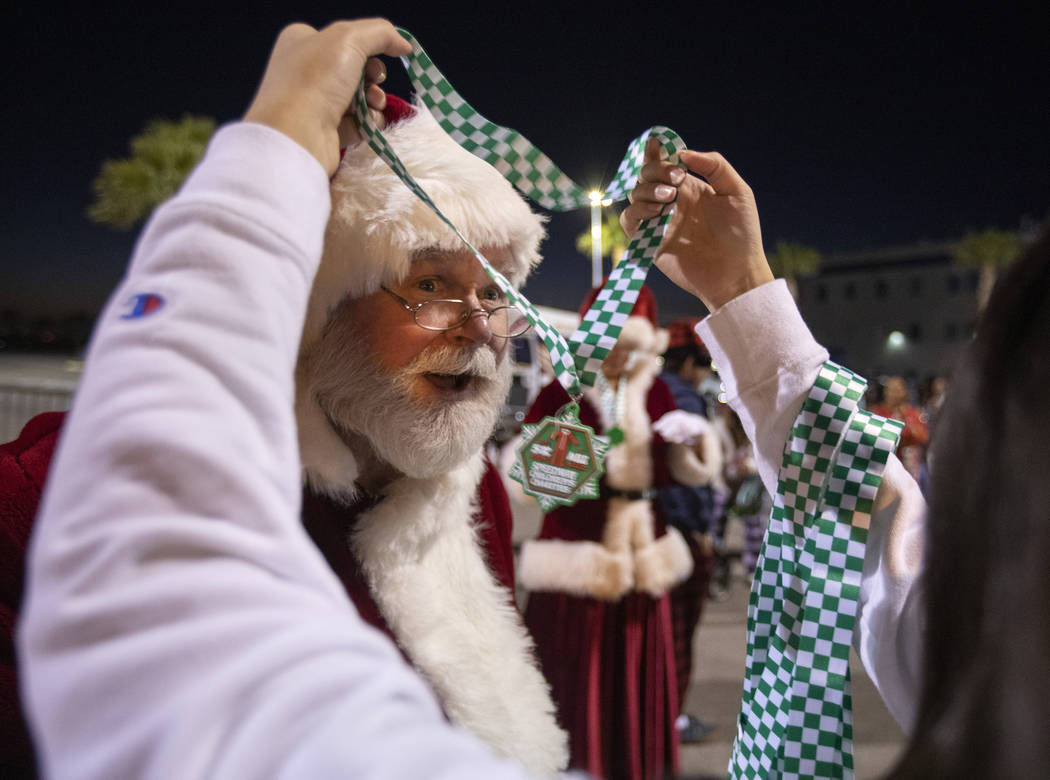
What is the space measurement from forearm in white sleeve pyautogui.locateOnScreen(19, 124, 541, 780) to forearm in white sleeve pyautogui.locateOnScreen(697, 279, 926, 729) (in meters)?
0.82

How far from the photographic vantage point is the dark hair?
0.49 meters

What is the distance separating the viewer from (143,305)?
53cm

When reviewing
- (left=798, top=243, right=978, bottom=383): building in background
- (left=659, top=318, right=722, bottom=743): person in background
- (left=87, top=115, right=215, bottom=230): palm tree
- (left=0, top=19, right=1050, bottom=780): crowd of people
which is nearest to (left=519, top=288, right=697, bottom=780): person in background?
(left=659, top=318, right=722, bottom=743): person in background

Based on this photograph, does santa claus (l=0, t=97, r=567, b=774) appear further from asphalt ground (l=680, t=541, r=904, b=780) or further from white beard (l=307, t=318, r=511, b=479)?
asphalt ground (l=680, t=541, r=904, b=780)

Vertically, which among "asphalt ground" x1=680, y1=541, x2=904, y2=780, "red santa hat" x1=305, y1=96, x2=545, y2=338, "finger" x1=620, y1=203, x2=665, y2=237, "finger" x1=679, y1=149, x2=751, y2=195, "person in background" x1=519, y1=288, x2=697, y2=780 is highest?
"finger" x1=679, y1=149, x2=751, y2=195

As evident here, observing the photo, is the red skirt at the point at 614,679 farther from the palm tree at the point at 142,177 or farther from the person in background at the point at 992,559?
the palm tree at the point at 142,177

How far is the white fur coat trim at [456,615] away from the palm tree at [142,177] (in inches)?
526

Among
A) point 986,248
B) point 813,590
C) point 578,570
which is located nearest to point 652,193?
point 813,590

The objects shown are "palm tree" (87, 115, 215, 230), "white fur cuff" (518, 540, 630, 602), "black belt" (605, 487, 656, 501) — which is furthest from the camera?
"palm tree" (87, 115, 215, 230)

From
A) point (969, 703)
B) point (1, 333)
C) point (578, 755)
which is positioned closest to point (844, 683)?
point (969, 703)

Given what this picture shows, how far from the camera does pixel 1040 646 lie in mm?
497

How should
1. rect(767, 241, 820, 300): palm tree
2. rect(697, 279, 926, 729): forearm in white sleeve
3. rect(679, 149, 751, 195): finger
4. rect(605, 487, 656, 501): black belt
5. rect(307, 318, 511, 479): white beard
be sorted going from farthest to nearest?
rect(767, 241, 820, 300): palm tree
rect(605, 487, 656, 501): black belt
rect(307, 318, 511, 479): white beard
rect(679, 149, 751, 195): finger
rect(697, 279, 926, 729): forearm in white sleeve

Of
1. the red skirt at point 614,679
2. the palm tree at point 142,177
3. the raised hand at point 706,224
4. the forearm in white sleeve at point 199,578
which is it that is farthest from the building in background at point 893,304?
the forearm in white sleeve at point 199,578

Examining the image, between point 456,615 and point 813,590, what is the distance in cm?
62
